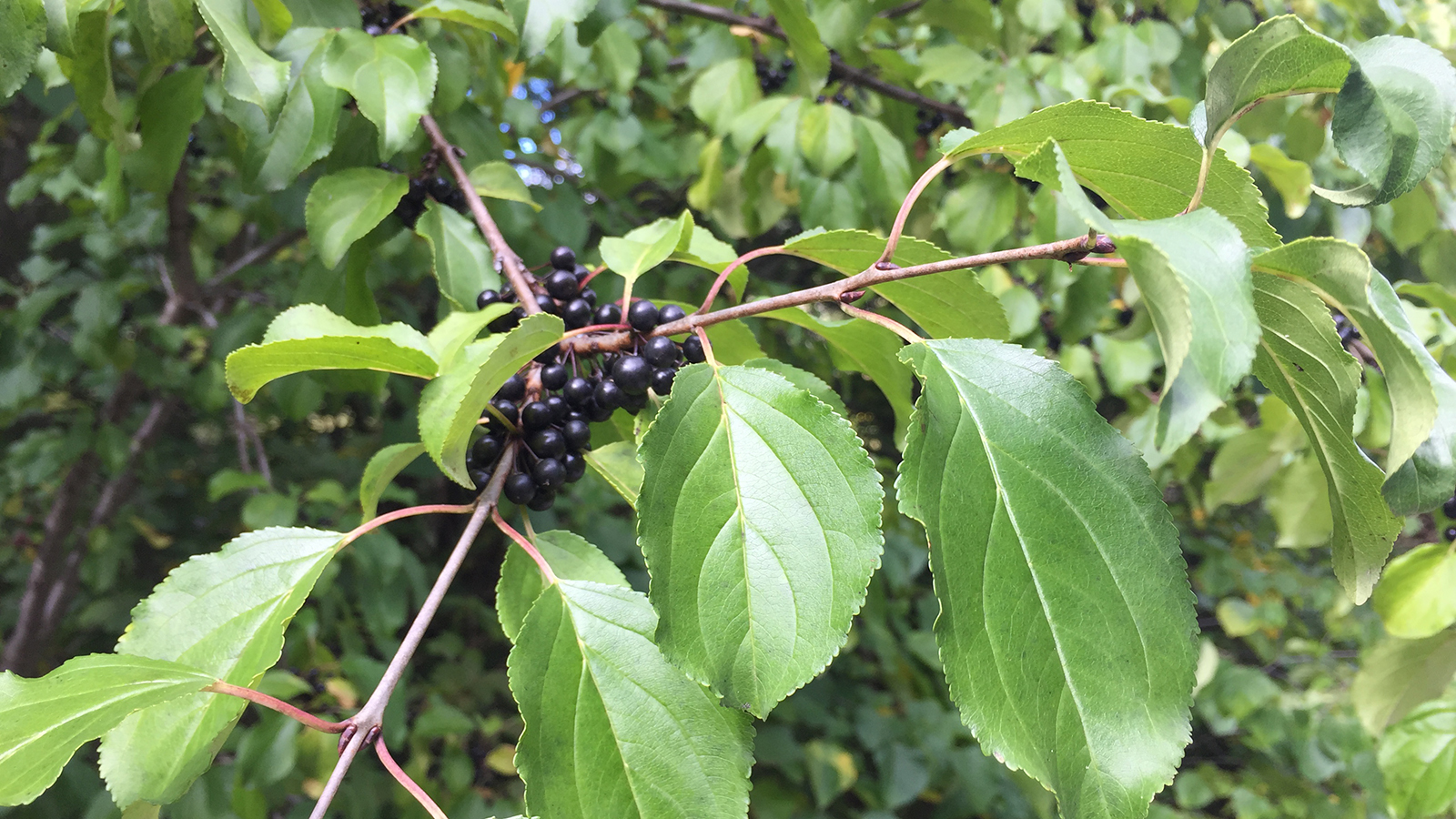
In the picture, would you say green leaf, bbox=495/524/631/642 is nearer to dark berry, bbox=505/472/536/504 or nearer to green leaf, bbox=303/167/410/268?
dark berry, bbox=505/472/536/504

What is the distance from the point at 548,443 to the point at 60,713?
44cm

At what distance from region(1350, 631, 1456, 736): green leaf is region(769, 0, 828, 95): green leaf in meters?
1.85

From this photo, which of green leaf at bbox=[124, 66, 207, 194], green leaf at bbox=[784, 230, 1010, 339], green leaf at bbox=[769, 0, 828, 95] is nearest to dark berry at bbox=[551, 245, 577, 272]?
green leaf at bbox=[784, 230, 1010, 339]

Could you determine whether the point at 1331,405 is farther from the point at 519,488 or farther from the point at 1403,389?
the point at 519,488

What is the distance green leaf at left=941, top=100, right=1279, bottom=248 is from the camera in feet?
2.06

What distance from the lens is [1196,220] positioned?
0.50 metres

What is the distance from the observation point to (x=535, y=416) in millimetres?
845

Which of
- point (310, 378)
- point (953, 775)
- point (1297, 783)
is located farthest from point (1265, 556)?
point (310, 378)

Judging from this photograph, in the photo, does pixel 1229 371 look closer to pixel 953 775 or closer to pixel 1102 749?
pixel 1102 749

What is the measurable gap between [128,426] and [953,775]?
3.54 m


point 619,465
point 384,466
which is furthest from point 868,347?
point 384,466

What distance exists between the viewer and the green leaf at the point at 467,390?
66 cm

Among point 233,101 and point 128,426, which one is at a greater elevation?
point 233,101

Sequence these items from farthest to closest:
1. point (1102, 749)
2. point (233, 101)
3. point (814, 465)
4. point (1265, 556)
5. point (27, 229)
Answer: point (1265, 556) < point (27, 229) < point (233, 101) < point (814, 465) < point (1102, 749)
